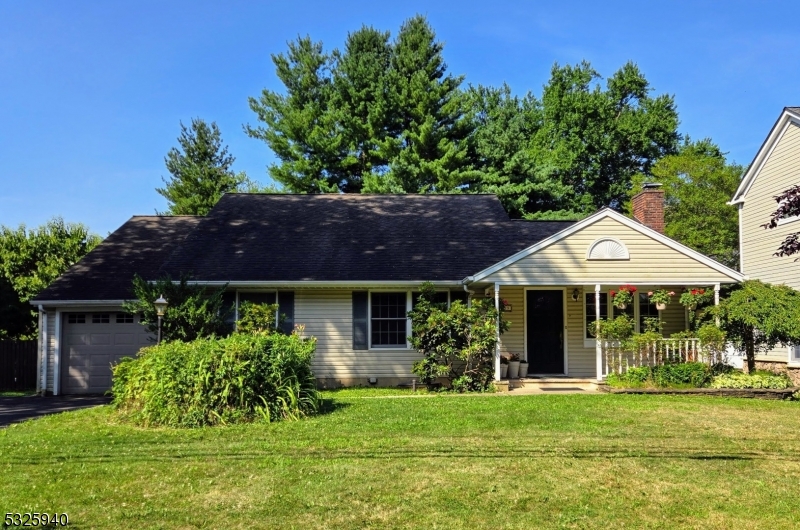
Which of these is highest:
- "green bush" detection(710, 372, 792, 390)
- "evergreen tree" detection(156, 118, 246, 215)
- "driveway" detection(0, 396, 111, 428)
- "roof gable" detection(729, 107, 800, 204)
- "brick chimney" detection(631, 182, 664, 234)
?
"evergreen tree" detection(156, 118, 246, 215)

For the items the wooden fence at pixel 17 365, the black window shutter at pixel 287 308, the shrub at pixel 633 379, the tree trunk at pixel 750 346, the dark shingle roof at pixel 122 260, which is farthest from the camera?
the wooden fence at pixel 17 365

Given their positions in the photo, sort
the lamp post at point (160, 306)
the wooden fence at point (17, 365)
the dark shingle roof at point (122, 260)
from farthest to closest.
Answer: the wooden fence at point (17, 365) → the dark shingle roof at point (122, 260) → the lamp post at point (160, 306)

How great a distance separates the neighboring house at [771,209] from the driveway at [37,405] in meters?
15.4

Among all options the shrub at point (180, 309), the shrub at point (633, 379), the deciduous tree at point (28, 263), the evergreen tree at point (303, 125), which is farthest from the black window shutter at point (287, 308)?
the evergreen tree at point (303, 125)

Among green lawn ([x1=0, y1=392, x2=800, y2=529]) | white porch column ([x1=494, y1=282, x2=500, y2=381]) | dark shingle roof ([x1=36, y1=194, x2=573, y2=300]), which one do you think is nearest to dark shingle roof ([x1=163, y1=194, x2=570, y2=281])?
dark shingle roof ([x1=36, y1=194, x2=573, y2=300])

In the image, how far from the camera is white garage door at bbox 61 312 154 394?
15.9 metres

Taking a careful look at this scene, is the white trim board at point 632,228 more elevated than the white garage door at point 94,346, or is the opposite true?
the white trim board at point 632,228

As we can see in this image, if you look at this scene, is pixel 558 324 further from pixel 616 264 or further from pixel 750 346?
pixel 750 346

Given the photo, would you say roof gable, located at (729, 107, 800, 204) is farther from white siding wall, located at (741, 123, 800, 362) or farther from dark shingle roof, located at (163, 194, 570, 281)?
dark shingle roof, located at (163, 194, 570, 281)

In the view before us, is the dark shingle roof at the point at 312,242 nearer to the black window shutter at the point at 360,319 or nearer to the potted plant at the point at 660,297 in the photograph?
the black window shutter at the point at 360,319

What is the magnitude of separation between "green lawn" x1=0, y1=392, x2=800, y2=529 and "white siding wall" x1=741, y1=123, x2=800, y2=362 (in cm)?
707

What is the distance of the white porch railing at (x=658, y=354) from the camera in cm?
1357

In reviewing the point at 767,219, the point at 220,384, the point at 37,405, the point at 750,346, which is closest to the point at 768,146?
the point at 767,219

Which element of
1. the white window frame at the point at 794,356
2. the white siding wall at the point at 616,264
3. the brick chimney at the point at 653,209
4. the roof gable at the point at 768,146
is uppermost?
the roof gable at the point at 768,146
